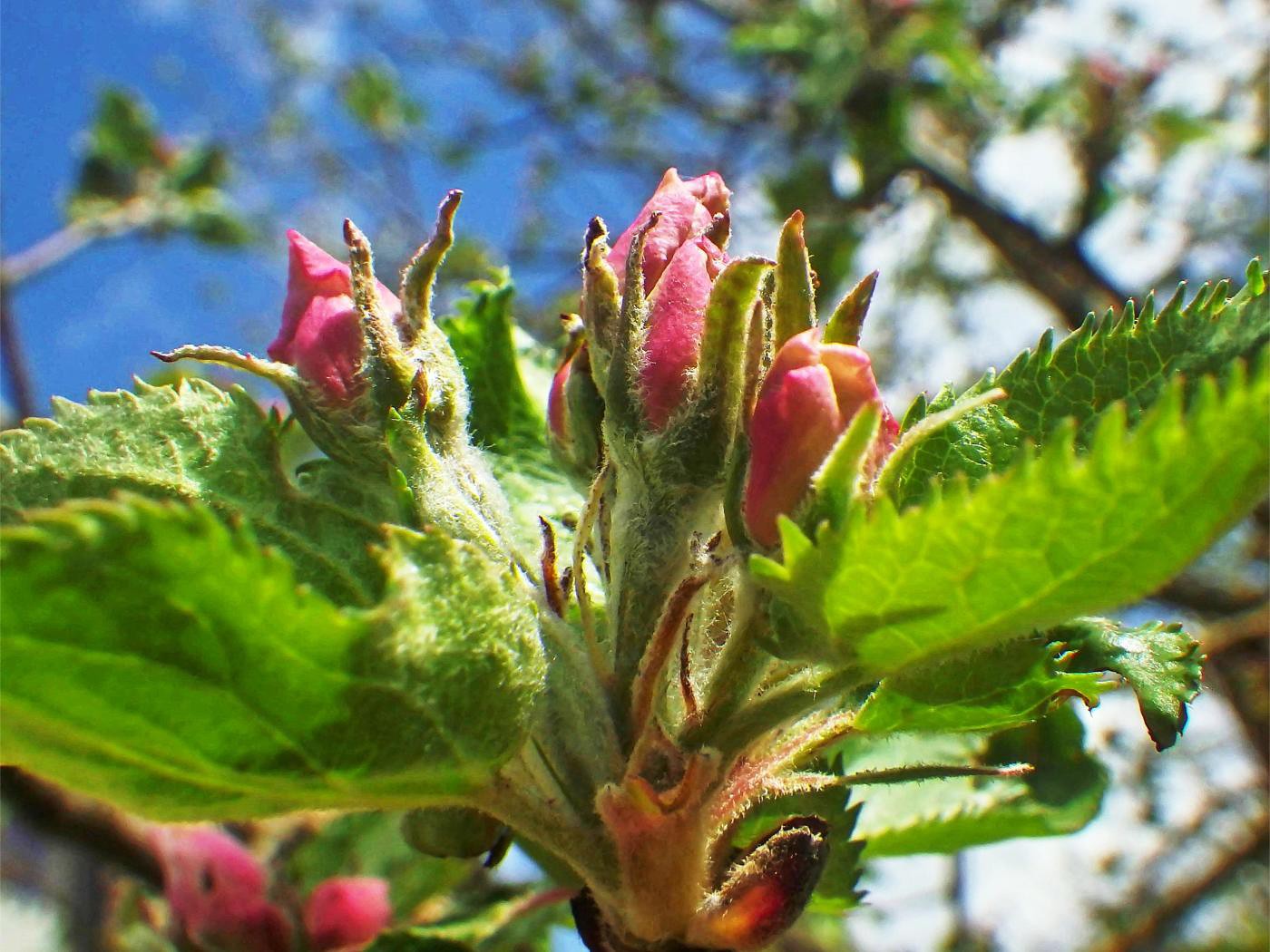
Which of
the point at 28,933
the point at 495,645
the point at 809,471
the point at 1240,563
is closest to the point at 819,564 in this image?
the point at 809,471

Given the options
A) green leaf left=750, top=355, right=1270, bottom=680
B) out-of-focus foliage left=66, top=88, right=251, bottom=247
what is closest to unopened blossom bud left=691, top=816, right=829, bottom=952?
green leaf left=750, top=355, right=1270, bottom=680

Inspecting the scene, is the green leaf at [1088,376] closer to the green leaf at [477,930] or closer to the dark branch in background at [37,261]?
the green leaf at [477,930]

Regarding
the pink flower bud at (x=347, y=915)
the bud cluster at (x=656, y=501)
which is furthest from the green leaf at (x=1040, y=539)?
the pink flower bud at (x=347, y=915)

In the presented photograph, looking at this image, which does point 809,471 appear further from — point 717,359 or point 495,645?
point 495,645

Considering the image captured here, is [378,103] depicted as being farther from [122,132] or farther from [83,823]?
[83,823]

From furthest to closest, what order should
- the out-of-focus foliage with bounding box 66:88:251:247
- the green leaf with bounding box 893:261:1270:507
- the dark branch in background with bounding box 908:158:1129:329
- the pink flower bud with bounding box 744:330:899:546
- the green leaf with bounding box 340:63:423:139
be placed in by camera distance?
the green leaf with bounding box 340:63:423:139 → the out-of-focus foliage with bounding box 66:88:251:247 → the dark branch in background with bounding box 908:158:1129:329 → the green leaf with bounding box 893:261:1270:507 → the pink flower bud with bounding box 744:330:899:546

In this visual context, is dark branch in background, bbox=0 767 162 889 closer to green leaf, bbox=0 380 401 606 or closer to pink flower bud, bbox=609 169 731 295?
green leaf, bbox=0 380 401 606

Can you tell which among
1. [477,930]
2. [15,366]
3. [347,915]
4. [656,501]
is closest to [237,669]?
[656,501]
